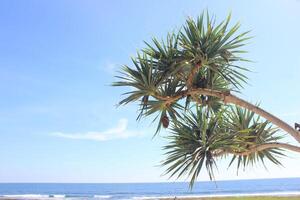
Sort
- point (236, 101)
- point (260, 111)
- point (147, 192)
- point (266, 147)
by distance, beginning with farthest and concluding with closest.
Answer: point (147, 192) → point (266, 147) → point (236, 101) → point (260, 111)

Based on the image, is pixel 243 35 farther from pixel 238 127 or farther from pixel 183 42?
pixel 238 127

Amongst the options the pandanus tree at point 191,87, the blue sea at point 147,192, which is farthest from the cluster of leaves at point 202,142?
the blue sea at point 147,192

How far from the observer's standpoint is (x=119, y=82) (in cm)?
502

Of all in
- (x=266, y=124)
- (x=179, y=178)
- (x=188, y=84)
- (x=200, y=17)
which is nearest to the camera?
(x=179, y=178)

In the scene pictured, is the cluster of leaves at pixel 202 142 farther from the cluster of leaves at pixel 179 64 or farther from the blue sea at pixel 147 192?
the blue sea at pixel 147 192

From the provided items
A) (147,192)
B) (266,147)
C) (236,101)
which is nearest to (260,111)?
(236,101)

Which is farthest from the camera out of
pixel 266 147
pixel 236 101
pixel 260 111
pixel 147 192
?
pixel 147 192

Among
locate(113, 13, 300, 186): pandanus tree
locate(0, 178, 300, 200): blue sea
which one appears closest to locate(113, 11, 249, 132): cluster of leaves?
locate(113, 13, 300, 186): pandanus tree

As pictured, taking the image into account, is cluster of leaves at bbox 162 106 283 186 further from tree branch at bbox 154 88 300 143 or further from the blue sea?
the blue sea

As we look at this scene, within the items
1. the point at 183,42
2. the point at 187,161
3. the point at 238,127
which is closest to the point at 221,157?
the point at 187,161

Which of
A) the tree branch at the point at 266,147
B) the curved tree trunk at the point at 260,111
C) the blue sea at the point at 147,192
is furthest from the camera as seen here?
the blue sea at the point at 147,192

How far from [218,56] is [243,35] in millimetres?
390

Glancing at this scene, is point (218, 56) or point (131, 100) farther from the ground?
point (218, 56)

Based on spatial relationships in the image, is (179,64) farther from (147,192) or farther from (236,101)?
(147,192)
